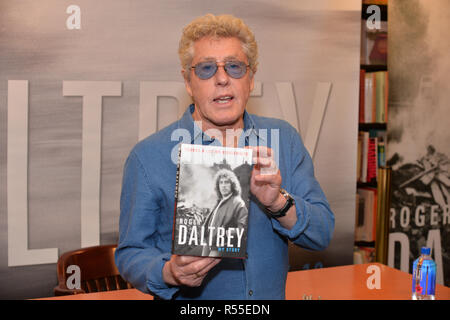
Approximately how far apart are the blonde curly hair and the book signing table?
1.16 metres

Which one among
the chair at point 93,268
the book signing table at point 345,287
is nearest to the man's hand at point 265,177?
the book signing table at point 345,287

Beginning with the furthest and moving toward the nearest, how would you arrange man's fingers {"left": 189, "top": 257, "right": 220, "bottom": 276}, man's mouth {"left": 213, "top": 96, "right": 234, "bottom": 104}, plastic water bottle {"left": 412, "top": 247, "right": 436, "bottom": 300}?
plastic water bottle {"left": 412, "top": 247, "right": 436, "bottom": 300}, man's mouth {"left": 213, "top": 96, "right": 234, "bottom": 104}, man's fingers {"left": 189, "top": 257, "right": 220, "bottom": 276}

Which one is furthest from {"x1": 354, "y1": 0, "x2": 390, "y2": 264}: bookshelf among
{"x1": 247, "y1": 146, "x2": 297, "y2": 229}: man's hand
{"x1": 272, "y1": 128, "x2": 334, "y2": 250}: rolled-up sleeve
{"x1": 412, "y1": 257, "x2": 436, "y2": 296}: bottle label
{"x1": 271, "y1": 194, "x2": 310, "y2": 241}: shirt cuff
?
{"x1": 247, "y1": 146, "x2": 297, "y2": 229}: man's hand

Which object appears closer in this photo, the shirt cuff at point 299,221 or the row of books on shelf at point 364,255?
the shirt cuff at point 299,221

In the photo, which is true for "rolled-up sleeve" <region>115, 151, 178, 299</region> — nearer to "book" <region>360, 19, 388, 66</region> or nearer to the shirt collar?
the shirt collar

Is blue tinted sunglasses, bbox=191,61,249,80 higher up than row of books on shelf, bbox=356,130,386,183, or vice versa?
blue tinted sunglasses, bbox=191,61,249,80

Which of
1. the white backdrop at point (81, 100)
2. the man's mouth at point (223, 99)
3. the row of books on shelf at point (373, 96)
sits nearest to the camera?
the man's mouth at point (223, 99)

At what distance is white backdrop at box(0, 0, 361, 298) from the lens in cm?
281

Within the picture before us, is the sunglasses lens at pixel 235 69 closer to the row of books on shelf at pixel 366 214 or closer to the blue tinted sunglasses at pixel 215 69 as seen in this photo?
the blue tinted sunglasses at pixel 215 69

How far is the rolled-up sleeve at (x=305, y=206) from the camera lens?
1.55 m

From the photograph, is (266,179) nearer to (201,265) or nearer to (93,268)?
(201,265)

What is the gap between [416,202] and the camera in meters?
4.21

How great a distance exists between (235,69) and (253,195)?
43cm

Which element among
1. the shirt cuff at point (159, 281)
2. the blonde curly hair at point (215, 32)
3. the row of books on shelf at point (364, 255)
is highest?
the blonde curly hair at point (215, 32)
